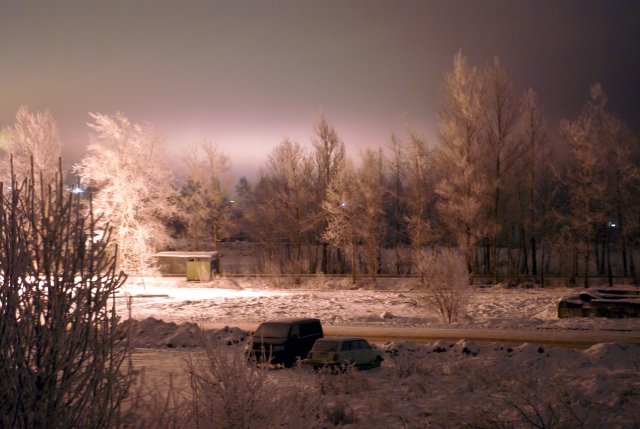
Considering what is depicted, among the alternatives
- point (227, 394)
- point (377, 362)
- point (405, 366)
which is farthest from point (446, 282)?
point (227, 394)

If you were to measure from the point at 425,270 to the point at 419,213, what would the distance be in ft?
85.9

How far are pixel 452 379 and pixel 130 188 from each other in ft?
120

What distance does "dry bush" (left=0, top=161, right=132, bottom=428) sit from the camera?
479 cm

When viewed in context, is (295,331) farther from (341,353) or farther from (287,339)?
(341,353)

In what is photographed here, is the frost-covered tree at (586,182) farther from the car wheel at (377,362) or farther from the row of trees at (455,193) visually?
the car wheel at (377,362)

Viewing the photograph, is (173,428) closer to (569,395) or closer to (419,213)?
(569,395)

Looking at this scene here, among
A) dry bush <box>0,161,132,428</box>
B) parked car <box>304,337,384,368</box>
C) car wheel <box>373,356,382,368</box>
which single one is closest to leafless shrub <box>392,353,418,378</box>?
car wheel <box>373,356,382,368</box>

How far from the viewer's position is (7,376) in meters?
4.70

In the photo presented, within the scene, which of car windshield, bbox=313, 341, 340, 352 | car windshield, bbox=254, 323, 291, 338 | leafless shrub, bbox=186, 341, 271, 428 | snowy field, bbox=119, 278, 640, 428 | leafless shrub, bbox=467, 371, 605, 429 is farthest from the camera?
car windshield, bbox=254, 323, 291, 338

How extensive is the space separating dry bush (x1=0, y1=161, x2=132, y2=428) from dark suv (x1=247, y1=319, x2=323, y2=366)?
42.6 feet

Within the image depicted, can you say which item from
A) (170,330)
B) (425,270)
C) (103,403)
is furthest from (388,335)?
(103,403)

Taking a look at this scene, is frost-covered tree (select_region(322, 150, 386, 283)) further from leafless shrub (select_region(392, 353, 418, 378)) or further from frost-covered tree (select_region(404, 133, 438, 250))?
leafless shrub (select_region(392, 353, 418, 378))

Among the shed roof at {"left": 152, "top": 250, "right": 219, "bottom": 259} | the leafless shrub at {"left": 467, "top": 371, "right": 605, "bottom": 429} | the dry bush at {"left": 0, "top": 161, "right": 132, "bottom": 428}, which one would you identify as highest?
the shed roof at {"left": 152, "top": 250, "right": 219, "bottom": 259}

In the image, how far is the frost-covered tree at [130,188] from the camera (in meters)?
45.8
